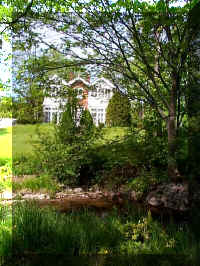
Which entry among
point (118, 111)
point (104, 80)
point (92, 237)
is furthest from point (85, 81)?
point (92, 237)

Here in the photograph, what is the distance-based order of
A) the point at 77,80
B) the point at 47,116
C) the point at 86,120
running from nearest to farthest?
the point at 77,80 → the point at 86,120 → the point at 47,116

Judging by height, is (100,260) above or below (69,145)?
below

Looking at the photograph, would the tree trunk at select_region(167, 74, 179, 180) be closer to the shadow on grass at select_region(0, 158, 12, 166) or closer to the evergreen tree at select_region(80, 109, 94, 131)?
the evergreen tree at select_region(80, 109, 94, 131)

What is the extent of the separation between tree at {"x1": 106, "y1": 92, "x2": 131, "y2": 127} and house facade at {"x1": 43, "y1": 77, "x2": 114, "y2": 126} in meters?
0.12

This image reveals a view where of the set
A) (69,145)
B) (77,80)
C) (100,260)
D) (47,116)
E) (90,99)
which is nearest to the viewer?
(100,260)

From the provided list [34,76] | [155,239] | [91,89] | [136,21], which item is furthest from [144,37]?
[155,239]

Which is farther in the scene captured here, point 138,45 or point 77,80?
point 77,80

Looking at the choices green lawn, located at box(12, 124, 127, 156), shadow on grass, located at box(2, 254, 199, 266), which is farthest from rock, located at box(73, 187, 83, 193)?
shadow on grass, located at box(2, 254, 199, 266)

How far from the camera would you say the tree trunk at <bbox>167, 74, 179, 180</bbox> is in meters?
→ 4.33

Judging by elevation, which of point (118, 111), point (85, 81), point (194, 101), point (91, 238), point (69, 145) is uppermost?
point (85, 81)

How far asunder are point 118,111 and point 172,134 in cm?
109

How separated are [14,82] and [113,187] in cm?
243

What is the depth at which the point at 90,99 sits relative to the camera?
5234 mm

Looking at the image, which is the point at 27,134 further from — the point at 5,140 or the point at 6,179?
the point at 5,140
